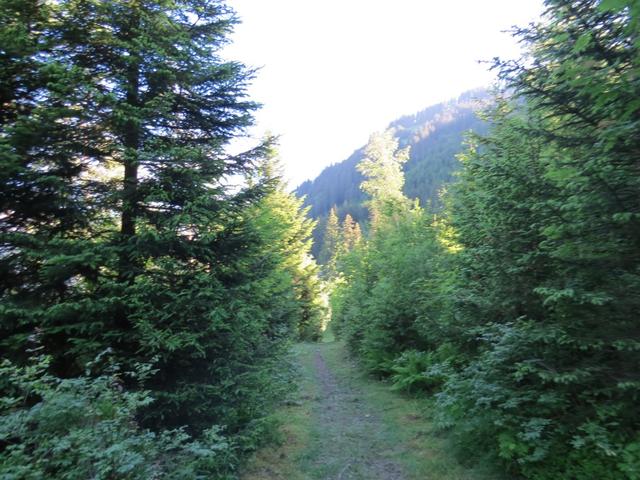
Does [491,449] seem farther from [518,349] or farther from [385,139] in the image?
[385,139]

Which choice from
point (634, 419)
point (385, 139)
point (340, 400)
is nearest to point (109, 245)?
point (634, 419)

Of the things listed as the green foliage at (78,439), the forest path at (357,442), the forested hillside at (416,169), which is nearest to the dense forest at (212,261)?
the green foliage at (78,439)

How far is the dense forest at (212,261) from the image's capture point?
4418mm

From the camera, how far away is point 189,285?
6281 millimetres

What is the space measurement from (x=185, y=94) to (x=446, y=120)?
17821 centimetres

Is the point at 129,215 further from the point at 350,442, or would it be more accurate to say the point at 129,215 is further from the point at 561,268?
the point at 561,268

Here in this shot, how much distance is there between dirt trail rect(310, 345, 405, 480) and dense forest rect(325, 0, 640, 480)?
56.9 inches

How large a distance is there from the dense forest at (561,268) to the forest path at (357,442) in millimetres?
719

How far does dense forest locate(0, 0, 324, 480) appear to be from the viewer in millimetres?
5730

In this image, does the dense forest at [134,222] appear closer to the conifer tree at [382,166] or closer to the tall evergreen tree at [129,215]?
the tall evergreen tree at [129,215]

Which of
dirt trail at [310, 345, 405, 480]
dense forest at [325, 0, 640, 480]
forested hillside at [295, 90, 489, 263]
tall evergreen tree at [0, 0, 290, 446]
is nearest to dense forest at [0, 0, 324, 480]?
tall evergreen tree at [0, 0, 290, 446]

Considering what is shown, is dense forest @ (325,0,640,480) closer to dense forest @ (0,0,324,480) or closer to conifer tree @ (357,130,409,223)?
dense forest @ (0,0,324,480)

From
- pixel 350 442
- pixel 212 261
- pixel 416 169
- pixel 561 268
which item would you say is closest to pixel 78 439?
pixel 212 261

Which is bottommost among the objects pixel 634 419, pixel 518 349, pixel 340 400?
pixel 340 400
